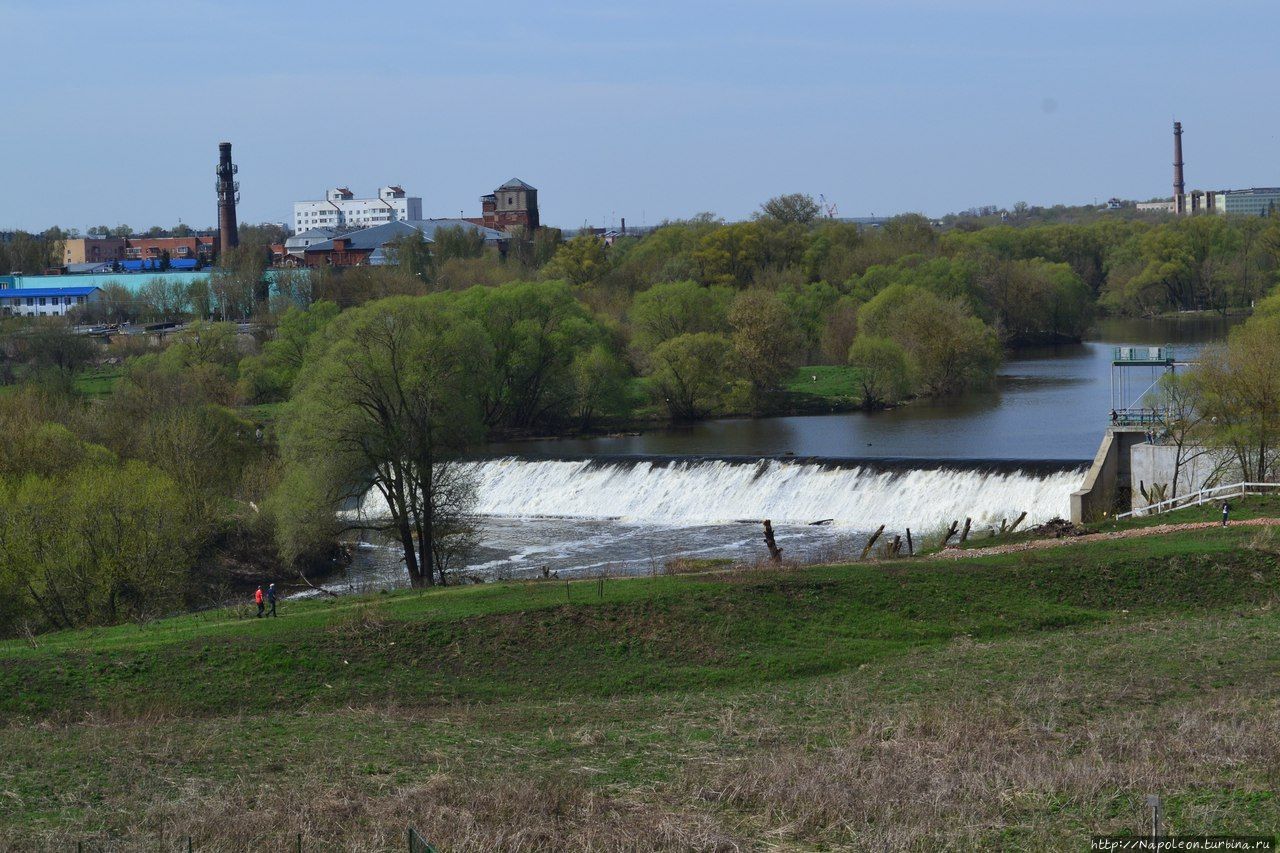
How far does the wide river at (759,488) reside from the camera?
36.6 m

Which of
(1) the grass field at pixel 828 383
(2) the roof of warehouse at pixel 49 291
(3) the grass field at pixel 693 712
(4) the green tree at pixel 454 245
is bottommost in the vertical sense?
(3) the grass field at pixel 693 712

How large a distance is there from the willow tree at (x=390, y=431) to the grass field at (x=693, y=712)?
7.18 meters

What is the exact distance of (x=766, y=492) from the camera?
4122cm

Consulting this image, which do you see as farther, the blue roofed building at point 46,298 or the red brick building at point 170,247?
the red brick building at point 170,247

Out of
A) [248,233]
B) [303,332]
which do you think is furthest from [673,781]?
[248,233]

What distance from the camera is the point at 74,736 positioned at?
15852mm

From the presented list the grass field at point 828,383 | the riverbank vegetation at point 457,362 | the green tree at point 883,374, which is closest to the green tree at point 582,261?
the riverbank vegetation at point 457,362

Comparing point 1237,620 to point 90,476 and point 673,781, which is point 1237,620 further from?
point 90,476

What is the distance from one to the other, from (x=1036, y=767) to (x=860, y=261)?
86014mm

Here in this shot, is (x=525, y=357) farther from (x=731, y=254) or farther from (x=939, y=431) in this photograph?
(x=731, y=254)

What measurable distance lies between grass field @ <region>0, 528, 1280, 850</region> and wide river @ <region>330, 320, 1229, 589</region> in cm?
828

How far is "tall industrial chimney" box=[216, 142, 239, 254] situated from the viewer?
123125 millimetres

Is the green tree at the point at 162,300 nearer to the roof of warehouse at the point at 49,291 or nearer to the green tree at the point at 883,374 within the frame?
the roof of warehouse at the point at 49,291

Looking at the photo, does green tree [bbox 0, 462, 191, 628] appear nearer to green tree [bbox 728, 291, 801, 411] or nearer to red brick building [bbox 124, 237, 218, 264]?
green tree [bbox 728, 291, 801, 411]
